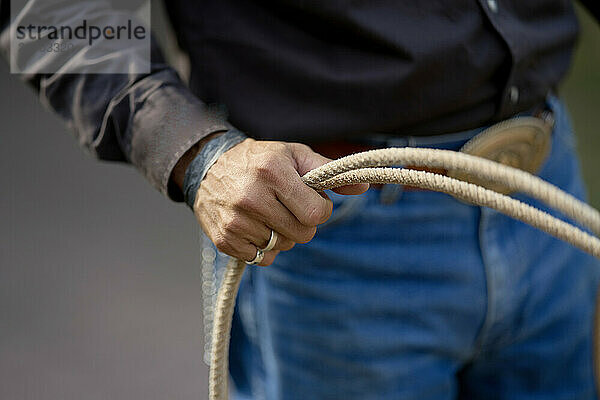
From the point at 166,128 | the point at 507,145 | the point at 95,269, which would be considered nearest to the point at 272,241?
the point at 166,128

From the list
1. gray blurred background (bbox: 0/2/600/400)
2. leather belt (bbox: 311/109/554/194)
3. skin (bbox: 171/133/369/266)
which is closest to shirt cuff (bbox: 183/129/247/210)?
skin (bbox: 171/133/369/266)

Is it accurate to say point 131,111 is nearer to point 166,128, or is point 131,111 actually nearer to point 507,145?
point 166,128

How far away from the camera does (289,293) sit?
0.78 m

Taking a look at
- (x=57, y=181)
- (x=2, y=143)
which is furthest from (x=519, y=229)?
(x=2, y=143)

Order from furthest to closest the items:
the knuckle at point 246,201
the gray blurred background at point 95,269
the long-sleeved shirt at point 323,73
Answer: the gray blurred background at point 95,269
the long-sleeved shirt at point 323,73
the knuckle at point 246,201

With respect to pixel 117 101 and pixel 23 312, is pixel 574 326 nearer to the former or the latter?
pixel 117 101

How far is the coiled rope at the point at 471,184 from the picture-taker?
47cm

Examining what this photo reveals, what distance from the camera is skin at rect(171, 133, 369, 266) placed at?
57 centimetres

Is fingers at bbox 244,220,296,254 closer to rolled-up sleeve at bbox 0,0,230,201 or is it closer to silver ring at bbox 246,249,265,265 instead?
silver ring at bbox 246,249,265,265

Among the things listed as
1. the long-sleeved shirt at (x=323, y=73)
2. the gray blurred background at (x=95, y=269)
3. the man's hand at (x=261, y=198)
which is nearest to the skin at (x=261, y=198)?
the man's hand at (x=261, y=198)

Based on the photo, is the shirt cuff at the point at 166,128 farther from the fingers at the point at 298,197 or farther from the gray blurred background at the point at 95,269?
the gray blurred background at the point at 95,269

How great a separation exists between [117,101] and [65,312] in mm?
1347

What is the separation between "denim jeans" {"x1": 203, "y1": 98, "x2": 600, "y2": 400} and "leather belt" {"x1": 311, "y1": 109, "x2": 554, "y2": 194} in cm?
3

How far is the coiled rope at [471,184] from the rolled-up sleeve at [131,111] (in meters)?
0.15
